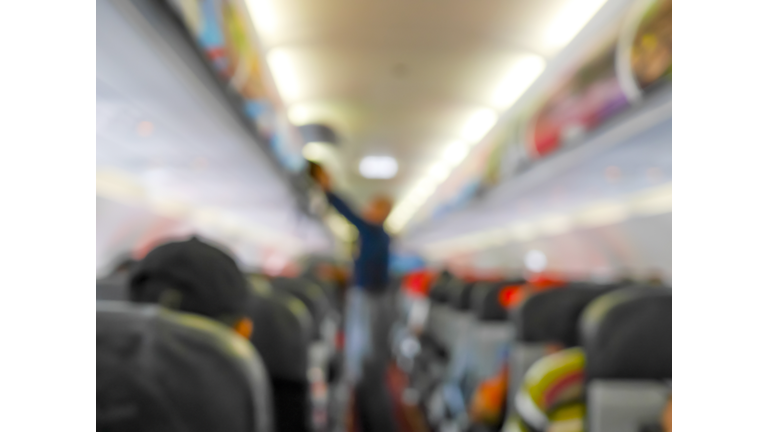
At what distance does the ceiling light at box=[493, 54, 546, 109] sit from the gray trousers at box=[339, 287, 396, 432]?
8.56 feet

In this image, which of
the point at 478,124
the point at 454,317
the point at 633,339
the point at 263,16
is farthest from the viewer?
the point at 478,124

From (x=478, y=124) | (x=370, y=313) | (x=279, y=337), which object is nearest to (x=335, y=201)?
(x=370, y=313)

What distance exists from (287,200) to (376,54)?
13.8 feet

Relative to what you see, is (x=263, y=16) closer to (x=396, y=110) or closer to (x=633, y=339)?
(x=396, y=110)

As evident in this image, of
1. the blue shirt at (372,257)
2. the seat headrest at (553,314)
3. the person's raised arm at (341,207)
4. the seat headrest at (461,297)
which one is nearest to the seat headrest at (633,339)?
the seat headrest at (553,314)

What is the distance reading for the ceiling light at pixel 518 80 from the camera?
5004 millimetres

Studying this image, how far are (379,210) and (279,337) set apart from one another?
3.94 metres

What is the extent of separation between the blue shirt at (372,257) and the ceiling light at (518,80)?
6.39 feet

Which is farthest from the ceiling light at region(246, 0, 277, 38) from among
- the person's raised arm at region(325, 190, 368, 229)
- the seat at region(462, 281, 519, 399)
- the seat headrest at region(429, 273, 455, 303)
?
the seat headrest at region(429, 273, 455, 303)

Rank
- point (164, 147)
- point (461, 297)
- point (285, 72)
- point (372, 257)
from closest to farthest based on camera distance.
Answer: point (461, 297), point (164, 147), point (285, 72), point (372, 257)

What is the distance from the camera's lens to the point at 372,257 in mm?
6441

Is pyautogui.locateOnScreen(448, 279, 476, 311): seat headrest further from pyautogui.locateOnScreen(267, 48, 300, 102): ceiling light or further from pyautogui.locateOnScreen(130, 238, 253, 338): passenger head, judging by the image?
pyautogui.locateOnScreen(130, 238, 253, 338): passenger head

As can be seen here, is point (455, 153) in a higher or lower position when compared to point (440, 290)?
higher
